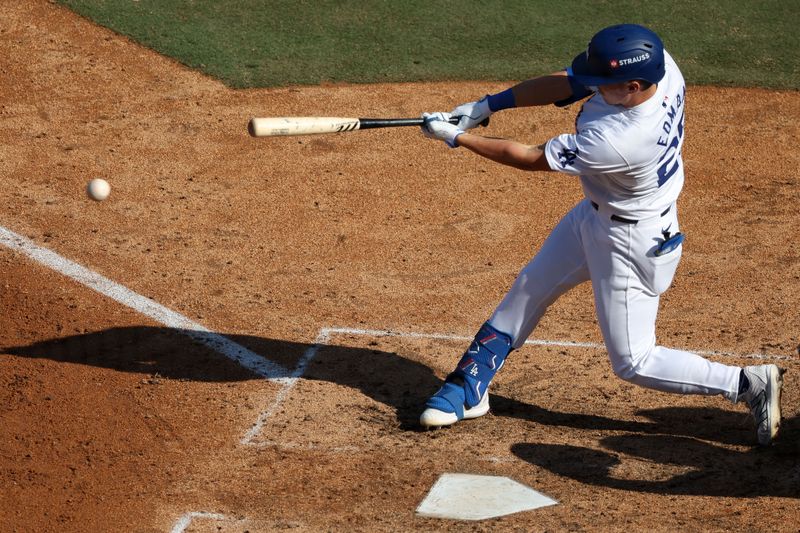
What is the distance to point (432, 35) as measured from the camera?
394 inches

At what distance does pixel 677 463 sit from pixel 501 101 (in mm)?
1953

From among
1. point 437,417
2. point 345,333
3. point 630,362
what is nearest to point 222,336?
point 345,333

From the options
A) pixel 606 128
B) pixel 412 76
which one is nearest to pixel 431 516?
pixel 606 128

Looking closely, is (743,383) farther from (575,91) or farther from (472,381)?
(575,91)

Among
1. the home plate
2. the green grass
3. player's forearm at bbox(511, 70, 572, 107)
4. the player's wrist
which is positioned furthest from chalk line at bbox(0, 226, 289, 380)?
the green grass

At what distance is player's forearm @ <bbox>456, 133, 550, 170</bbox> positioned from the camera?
4754 mm

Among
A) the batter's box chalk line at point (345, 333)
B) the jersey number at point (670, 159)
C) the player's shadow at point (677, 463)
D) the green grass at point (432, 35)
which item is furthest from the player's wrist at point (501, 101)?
the green grass at point (432, 35)

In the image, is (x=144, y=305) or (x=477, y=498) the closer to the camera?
(x=477, y=498)

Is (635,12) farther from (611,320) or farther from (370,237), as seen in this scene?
(611,320)

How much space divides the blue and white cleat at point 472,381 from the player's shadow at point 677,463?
0.34 m

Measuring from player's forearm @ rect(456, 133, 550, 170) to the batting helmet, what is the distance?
1.23 ft

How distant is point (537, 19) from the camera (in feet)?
33.8

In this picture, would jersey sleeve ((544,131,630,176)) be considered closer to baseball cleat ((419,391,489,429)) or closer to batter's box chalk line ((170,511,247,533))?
baseball cleat ((419,391,489,429))

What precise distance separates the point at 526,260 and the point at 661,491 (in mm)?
2434
